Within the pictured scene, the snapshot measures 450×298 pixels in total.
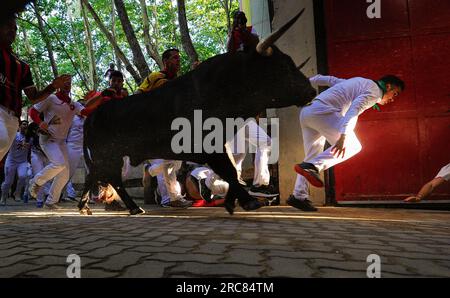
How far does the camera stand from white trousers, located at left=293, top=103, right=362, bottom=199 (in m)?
4.79

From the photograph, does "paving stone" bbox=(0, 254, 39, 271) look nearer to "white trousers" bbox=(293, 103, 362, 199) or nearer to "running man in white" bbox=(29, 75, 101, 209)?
"white trousers" bbox=(293, 103, 362, 199)

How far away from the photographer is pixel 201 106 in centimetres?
453

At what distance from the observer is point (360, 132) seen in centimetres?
620

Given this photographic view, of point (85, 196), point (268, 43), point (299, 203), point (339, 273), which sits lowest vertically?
point (339, 273)

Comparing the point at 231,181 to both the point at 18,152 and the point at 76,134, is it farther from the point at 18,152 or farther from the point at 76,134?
the point at 18,152

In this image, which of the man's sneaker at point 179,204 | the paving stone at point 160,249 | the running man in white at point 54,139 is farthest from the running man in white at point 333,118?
the running man in white at point 54,139

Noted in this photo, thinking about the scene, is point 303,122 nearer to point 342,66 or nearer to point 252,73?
point 252,73

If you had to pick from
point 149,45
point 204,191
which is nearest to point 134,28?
point 149,45

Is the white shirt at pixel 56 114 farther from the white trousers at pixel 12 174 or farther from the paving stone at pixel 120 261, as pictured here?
the paving stone at pixel 120 261

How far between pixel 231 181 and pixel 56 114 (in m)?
4.08

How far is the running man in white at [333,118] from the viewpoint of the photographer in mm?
4703

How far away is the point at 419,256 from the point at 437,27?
5226 mm

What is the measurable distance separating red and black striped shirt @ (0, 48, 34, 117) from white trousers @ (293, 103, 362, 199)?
3.42 meters
